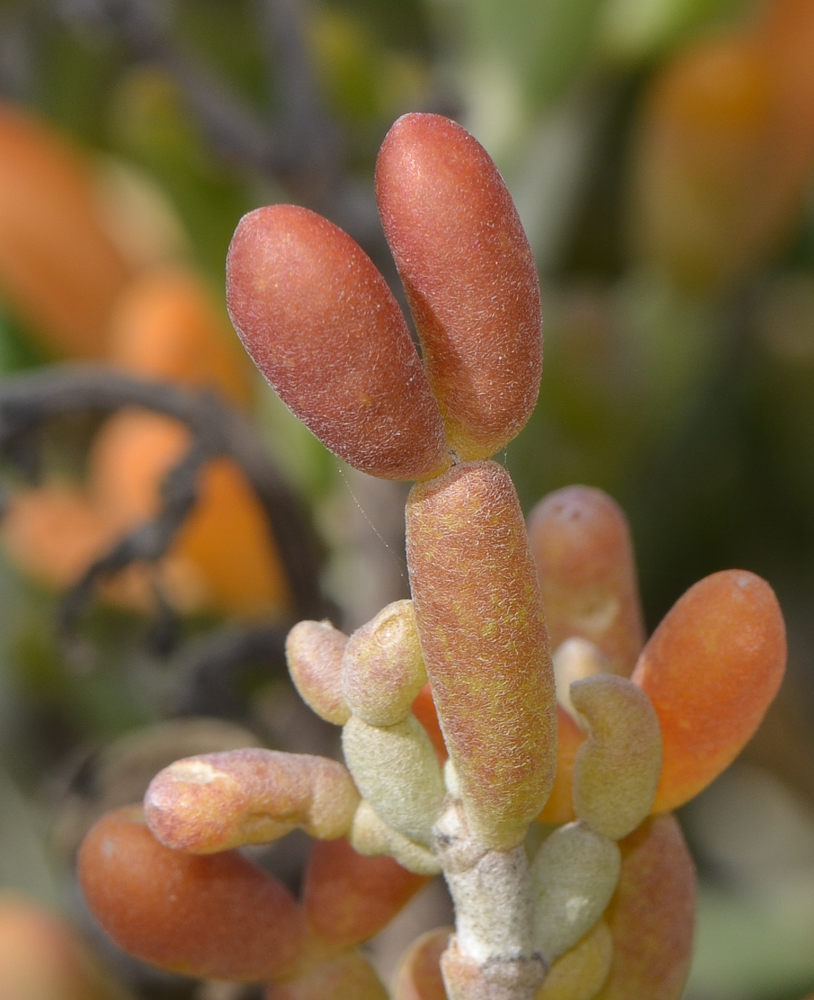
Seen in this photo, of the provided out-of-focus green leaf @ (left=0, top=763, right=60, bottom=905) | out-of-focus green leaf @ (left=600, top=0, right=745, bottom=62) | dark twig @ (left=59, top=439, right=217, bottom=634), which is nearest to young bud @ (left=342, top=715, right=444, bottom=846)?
dark twig @ (left=59, top=439, right=217, bottom=634)

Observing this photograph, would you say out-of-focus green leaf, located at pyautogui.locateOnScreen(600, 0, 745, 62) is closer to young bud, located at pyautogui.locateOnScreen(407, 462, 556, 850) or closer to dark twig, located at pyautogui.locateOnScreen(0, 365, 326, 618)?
dark twig, located at pyautogui.locateOnScreen(0, 365, 326, 618)

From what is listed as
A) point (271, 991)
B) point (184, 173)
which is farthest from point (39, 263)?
point (271, 991)

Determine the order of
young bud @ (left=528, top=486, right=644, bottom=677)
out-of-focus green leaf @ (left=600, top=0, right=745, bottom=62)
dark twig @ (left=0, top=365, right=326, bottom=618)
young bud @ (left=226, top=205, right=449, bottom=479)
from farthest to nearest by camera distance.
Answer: out-of-focus green leaf @ (left=600, top=0, right=745, bottom=62), dark twig @ (left=0, top=365, right=326, bottom=618), young bud @ (left=528, top=486, right=644, bottom=677), young bud @ (left=226, top=205, right=449, bottom=479)

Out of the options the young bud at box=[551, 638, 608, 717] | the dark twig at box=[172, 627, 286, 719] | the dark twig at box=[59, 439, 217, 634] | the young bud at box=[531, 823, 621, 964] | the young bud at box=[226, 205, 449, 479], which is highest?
the young bud at box=[226, 205, 449, 479]

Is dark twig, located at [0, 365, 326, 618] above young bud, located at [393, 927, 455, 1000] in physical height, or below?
above

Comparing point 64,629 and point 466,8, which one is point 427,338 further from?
→ point 466,8

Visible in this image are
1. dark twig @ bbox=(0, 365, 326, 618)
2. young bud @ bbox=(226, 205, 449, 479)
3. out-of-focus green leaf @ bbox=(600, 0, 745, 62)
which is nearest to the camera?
young bud @ bbox=(226, 205, 449, 479)

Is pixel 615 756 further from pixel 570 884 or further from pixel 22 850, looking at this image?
pixel 22 850
